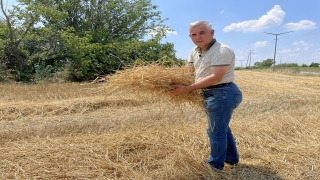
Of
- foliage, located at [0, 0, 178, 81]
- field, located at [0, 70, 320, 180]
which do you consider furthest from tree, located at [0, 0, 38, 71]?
field, located at [0, 70, 320, 180]

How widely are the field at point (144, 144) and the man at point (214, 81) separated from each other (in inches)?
12.4

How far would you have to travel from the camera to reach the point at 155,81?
8.03ft

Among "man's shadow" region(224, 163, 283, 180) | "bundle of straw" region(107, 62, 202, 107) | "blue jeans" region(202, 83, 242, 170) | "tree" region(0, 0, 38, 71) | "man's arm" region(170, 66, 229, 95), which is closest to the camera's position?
"man's arm" region(170, 66, 229, 95)

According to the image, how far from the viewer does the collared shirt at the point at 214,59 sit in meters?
2.22

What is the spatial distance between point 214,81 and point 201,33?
0.43m

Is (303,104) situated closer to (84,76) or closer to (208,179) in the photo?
(208,179)

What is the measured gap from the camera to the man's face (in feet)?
7.49

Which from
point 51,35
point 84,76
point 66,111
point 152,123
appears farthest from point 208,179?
point 51,35

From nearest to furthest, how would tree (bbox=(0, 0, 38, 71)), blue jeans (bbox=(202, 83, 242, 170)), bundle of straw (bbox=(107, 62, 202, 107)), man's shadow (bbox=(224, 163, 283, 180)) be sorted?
blue jeans (bbox=(202, 83, 242, 170)) → bundle of straw (bbox=(107, 62, 202, 107)) → man's shadow (bbox=(224, 163, 283, 180)) → tree (bbox=(0, 0, 38, 71))

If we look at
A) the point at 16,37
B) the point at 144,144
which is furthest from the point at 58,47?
the point at 144,144

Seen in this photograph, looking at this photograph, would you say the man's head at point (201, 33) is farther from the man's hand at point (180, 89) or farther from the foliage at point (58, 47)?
the foliage at point (58, 47)

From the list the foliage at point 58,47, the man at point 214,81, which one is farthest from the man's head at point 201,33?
the foliage at point 58,47

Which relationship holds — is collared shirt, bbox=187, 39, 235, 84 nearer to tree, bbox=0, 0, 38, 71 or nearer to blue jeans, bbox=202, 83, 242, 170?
blue jeans, bbox=202, 83, 242, 170

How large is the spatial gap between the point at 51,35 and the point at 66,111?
7307 mm
